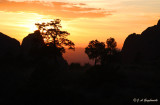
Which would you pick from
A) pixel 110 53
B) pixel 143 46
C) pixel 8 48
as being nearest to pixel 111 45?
pixel 110 53

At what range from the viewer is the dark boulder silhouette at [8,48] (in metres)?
29.0

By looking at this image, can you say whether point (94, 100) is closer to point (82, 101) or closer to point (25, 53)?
point (82, 101)

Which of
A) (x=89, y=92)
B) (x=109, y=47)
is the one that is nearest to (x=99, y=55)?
(x=109, y=47)

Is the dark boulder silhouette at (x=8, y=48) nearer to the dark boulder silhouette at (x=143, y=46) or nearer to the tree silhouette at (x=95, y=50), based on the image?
the tree silhouette at (x=95, y=50)

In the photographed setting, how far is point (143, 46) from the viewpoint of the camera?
69188 millimetres

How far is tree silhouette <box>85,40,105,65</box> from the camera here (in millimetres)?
54178

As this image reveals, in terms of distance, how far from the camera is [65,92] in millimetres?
21125

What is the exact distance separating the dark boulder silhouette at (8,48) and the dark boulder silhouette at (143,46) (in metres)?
40.2

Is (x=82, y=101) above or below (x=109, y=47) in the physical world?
below

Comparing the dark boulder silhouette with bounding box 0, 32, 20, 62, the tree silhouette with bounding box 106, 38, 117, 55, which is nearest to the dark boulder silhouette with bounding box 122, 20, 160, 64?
the tree silhouette with bounding box 106, 38, 117, 55

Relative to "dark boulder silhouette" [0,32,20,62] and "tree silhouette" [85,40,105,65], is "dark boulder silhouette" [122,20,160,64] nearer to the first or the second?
"tree silhouette" [85,40,105,65]

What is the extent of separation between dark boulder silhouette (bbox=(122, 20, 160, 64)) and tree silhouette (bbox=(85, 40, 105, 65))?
13.5 m

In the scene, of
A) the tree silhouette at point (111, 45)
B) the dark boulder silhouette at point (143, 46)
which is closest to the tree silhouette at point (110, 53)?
the tree silhouette at point (111, 45)

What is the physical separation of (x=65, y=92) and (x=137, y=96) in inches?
296
